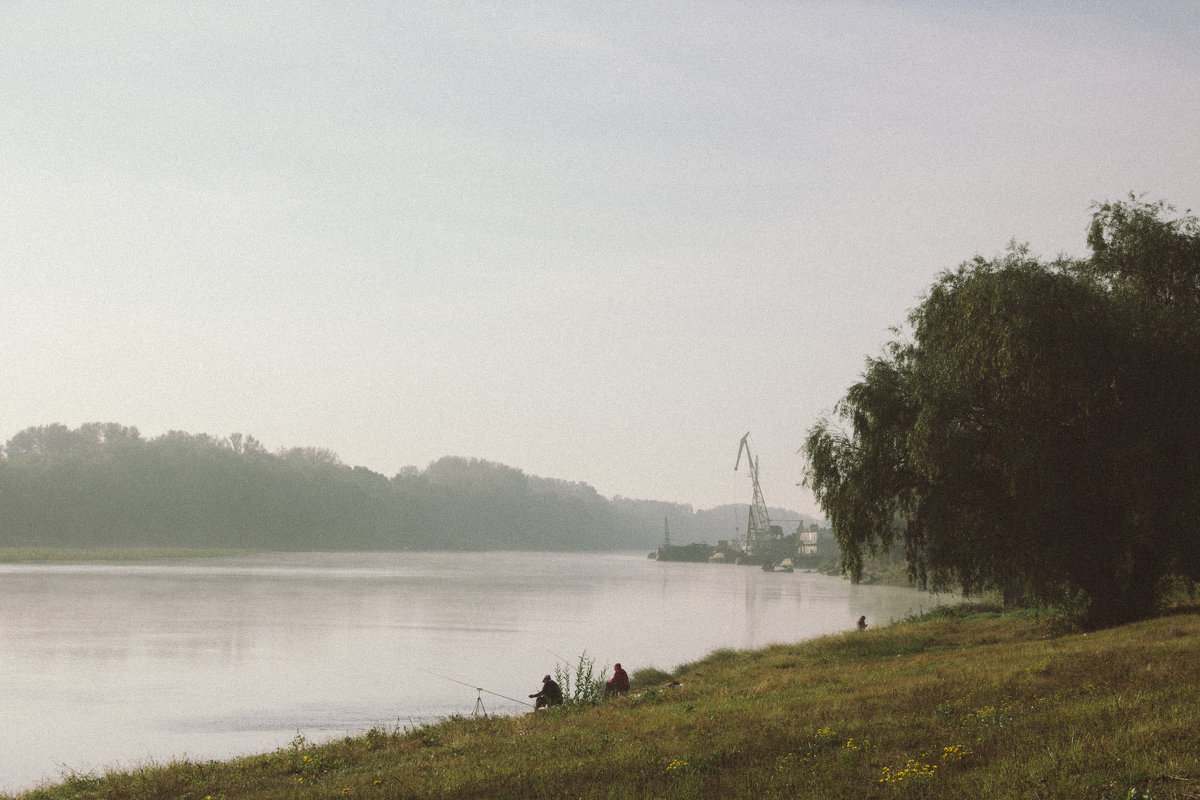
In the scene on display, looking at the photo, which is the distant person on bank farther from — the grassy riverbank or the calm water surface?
the calm water surface

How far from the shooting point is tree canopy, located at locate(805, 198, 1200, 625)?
24125 millimetres

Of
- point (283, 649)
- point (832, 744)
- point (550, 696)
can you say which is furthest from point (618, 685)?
point (283, 649)

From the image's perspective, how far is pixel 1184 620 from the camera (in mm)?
23250

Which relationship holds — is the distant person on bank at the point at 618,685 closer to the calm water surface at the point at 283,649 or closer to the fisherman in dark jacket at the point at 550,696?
the fisherman in dark jacket at the point at 550,696

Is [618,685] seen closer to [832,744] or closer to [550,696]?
[550,696]

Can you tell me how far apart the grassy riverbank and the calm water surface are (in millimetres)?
4488

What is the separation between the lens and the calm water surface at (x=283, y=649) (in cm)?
2328

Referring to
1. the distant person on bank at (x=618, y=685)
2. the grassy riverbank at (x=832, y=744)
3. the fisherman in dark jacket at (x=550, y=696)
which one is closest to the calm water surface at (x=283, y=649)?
the fisherman in dark jacket at (x=550, y=696)

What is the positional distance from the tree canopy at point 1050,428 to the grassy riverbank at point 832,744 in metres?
3.45

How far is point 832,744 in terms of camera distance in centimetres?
1327

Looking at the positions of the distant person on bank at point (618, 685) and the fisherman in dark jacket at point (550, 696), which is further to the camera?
the distant person on bank at point (618, 685)

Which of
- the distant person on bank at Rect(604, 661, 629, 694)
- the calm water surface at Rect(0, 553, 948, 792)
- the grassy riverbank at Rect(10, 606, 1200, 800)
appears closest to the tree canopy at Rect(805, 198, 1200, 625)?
the grassy riverbank at Rect(10, 606, 1200, 800)

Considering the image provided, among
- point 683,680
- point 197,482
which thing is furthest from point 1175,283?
point 197,482

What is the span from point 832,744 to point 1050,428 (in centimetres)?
1518
